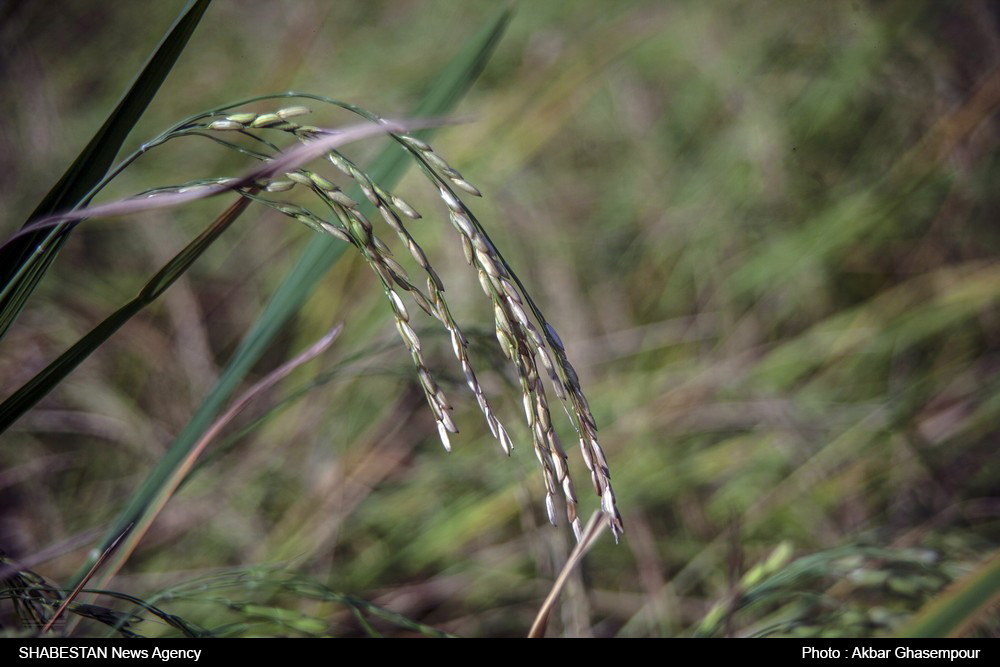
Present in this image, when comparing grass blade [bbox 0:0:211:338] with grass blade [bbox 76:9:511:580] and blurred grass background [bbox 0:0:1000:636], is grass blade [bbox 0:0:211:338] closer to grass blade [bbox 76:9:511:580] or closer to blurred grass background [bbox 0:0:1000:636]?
grass blade [bbox 76:9:511:580]

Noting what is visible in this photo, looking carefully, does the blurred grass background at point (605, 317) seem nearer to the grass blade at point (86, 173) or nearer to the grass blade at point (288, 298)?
the grass blade at point (288, 298)

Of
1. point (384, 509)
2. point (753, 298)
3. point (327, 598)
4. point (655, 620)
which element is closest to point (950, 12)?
point (753, 298)

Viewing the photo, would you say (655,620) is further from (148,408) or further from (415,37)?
(415,37)

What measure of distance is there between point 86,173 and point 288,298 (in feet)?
0.71

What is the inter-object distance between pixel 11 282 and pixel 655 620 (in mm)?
1209

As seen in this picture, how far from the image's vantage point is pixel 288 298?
2.27ft

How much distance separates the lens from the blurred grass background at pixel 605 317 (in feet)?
4.59

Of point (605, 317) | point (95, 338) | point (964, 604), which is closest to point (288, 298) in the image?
point (95, 338)

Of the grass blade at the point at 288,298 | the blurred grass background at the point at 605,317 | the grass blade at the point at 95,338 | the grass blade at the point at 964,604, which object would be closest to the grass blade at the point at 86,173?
the grass blade at the point at 95,338

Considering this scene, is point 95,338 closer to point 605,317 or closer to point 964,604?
point 964,604

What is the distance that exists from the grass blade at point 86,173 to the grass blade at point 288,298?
191mm

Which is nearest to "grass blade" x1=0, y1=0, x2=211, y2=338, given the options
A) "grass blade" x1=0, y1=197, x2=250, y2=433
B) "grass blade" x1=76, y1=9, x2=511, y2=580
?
"grass blade" x1=0, y1=197, x2=250, y2=433

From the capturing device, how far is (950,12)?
6.17 ft

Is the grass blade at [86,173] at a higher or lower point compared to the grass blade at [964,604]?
higher
